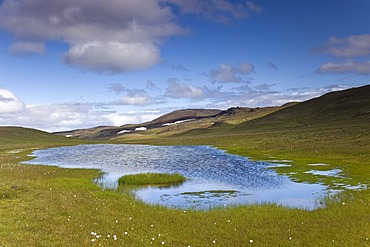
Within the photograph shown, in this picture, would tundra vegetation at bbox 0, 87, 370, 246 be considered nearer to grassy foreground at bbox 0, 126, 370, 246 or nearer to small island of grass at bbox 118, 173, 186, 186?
grassy foreground at bbox 0, 126, 370, 246

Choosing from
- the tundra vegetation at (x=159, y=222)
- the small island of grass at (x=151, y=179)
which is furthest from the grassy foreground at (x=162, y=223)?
the small island of grass at (x=151, y=179)

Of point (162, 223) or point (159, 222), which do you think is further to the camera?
point (159, 222)

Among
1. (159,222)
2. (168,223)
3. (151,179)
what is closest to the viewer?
(168,223)

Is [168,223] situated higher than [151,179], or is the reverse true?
[151,179]

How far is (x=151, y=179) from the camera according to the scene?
133ft

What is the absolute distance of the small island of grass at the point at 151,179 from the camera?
3972 cm

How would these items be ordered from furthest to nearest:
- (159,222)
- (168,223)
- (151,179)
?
(151,179) → (159,222) → (168,223)

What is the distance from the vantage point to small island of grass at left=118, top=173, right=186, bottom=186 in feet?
130

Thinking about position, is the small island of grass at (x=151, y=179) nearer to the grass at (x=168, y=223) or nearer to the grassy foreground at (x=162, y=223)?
the grassy foreground at (x=162, y=223)

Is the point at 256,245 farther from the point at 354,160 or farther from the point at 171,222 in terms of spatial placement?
the point at 354,160

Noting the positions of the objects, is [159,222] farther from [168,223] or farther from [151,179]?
[151,179]

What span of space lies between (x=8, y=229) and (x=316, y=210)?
17817mm

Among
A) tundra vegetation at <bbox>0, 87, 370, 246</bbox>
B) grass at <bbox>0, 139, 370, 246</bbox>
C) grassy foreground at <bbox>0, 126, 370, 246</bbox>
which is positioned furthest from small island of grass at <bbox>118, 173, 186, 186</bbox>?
grass at <bbox>0, 139, 370, 246</bbox>

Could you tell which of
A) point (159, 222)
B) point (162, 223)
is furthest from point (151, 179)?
point (162, 223)
